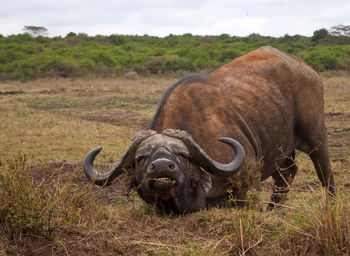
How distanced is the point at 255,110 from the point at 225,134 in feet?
2.41

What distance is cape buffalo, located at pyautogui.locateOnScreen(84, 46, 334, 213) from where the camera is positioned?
3.93 meters

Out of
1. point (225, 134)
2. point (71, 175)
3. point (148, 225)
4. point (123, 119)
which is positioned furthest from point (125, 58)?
point (148, 225)

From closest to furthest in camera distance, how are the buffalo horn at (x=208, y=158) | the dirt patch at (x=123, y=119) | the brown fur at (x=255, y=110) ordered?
the buffalo horn at (x=208, y=158)
the brown fur at (x=255, y=110)
the dirt patch at (x=123, y=119)

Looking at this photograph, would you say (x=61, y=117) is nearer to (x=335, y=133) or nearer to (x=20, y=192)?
(x=335, y=133)

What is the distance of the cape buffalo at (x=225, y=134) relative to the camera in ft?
12.9

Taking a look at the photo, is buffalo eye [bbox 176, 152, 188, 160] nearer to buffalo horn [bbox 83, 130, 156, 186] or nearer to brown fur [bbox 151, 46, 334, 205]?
buffalo horn [bbox 83, 130, 156, 186]

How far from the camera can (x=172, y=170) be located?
11.7 ft

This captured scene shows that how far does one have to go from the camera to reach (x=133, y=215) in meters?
4.07

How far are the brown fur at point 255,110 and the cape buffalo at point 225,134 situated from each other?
0.4 inches

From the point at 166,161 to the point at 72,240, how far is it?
0.93 metres

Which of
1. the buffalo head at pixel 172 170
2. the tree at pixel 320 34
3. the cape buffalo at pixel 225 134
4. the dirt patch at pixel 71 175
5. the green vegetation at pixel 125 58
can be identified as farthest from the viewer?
the tree at pixel 320 34

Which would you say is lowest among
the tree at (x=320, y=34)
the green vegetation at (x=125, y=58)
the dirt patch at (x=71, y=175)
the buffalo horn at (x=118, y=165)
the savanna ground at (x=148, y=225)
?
the dirt patch at (x=71, y=175)

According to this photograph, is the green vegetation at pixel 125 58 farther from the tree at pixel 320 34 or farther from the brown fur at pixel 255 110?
the brown fur at pixel 255 110

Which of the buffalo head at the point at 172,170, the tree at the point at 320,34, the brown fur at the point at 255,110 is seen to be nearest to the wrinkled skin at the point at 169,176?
the buffalo head at the point at 172,170
